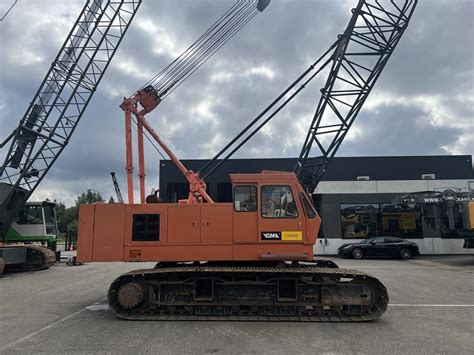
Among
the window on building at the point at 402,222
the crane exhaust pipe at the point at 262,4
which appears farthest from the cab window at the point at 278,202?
the window on building at the point at 402,222

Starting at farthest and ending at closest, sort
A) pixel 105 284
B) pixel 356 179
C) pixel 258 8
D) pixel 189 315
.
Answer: pixel 356 179 → pixel 258 8 → pixel 105 284 → pixel 189 315

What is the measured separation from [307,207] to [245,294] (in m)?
2.30

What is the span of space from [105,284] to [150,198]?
516 cm

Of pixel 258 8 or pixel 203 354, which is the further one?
pixel 258 8

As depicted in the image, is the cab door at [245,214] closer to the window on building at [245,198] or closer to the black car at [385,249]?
the window on building at [245,198]

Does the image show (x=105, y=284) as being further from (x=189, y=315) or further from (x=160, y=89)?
(x=160, y=89)

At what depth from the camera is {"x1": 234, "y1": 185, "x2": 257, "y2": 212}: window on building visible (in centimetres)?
855

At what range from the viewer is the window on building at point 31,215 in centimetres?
1881

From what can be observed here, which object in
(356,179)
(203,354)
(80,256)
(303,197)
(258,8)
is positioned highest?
(258,8)

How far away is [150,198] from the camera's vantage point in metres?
9.20

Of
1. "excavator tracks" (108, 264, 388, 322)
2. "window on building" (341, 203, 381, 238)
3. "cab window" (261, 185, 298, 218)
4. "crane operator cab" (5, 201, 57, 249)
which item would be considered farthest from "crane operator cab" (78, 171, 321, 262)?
"window on building" (341, 203, 381, 238)

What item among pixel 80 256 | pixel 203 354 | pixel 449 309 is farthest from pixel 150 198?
pixel 449 309

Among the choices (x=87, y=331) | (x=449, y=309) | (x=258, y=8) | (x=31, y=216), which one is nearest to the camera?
(x=87, y=331)

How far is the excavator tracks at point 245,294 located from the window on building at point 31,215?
12911 millimetres
